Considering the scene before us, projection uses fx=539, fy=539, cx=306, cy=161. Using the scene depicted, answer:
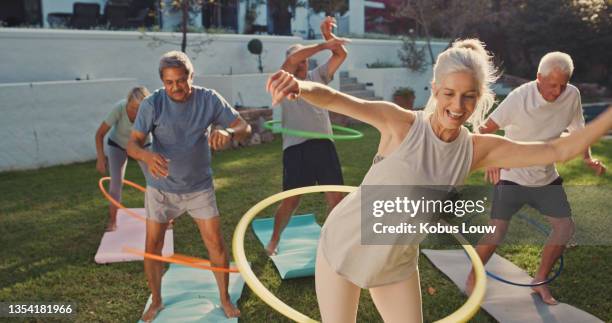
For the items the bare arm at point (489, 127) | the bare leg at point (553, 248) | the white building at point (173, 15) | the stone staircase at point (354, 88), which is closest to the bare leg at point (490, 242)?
the bare leg at point (553, 248)

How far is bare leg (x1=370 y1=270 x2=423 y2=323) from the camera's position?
243 centimetres

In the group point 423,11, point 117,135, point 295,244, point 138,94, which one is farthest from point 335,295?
point 423,11

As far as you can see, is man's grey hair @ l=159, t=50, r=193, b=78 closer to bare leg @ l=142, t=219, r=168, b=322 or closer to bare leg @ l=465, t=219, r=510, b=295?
bare leg @ l=142, t=219, r=168, b=322

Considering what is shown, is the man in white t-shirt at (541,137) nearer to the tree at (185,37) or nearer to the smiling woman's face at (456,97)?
the smiling woman's face at (456,97)

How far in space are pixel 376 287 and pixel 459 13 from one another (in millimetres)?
19288

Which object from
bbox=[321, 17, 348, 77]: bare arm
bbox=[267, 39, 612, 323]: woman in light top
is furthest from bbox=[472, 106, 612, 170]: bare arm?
bbox=[321, 17, 348, 77]: bare arm

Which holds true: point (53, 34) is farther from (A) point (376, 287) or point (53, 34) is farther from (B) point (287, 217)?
→ (A) point (376, 287)

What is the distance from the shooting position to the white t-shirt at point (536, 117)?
159 inches

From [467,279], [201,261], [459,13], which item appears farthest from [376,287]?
[459,13]

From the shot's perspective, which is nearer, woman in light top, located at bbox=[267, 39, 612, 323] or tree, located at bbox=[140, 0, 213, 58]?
woman in light top, located at bbox=[267, 39, 612, 323]

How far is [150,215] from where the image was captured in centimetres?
386

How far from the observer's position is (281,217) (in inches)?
208

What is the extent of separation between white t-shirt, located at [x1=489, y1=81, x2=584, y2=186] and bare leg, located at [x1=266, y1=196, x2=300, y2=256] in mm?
2043

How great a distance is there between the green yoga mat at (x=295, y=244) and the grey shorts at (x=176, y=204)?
113 centimetres
